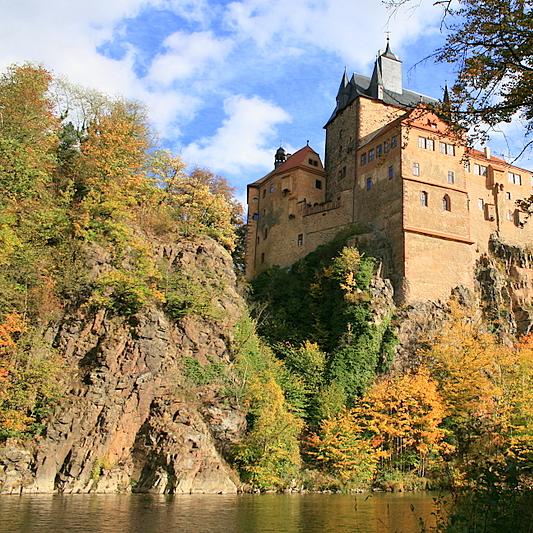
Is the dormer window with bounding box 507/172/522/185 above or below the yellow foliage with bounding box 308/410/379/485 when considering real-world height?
above

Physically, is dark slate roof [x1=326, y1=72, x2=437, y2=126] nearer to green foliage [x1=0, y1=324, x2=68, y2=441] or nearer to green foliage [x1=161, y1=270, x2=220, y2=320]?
green foliage [x1=161, y1=270, x2=220, y2=320]

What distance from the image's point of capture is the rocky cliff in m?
29.0

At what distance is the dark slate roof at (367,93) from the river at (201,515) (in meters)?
39.4

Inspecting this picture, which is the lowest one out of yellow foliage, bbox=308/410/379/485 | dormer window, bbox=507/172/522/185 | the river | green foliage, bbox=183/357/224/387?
the river

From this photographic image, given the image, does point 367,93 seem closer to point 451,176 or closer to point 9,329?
point 451,176

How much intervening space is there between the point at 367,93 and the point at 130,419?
127 ft

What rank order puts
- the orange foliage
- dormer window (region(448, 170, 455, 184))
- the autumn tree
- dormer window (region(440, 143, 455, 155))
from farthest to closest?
dormer window (region(440, 143, 455, 155)), dormer window (region(448, 170, 455, 184)), the autumn tree, the orange foliage

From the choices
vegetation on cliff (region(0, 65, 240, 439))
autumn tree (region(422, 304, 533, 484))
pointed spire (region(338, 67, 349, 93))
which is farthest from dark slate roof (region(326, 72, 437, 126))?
autumn tree (region(422, 304, 533, 484))

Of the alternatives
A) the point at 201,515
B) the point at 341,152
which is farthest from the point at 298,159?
the point at 201,515

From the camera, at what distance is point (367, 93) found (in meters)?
58.3

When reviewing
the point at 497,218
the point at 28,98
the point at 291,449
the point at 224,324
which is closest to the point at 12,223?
the point at 28,98

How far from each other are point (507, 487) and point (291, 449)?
26.9 metres

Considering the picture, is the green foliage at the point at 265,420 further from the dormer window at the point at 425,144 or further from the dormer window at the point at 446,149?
the dormer window at the point at 446,149

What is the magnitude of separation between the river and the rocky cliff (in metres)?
2.42
